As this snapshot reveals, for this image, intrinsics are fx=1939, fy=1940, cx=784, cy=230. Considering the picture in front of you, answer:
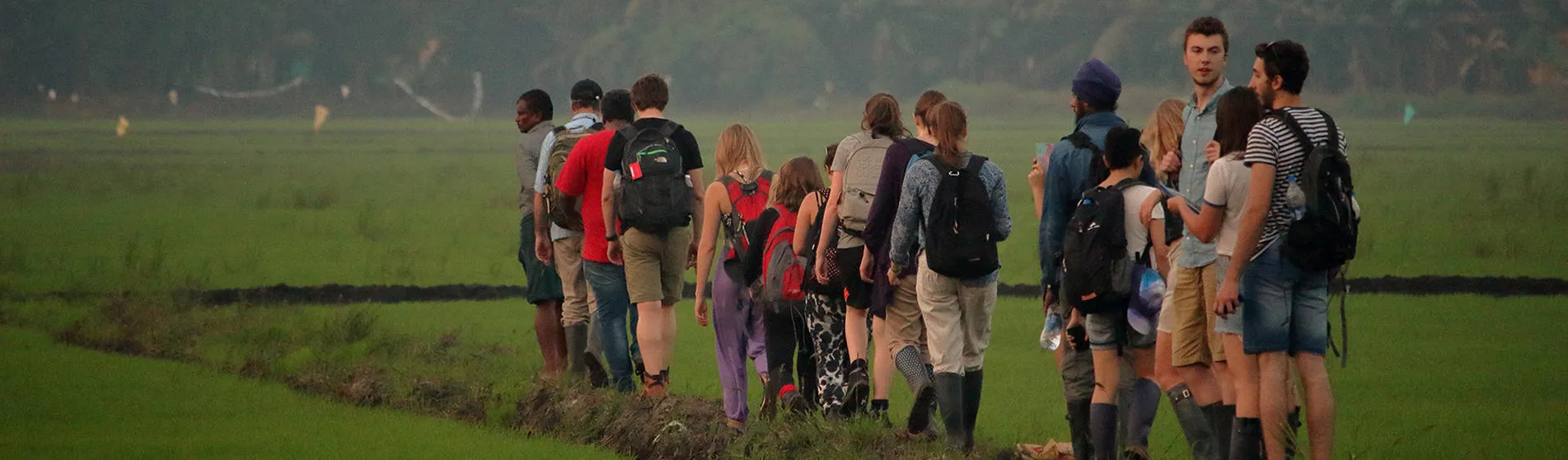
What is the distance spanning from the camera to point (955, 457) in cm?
707

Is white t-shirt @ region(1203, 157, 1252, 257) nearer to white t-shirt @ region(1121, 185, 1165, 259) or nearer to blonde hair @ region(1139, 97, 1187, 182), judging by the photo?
white t-shirt @ region(1121, 185, 1165, 259)

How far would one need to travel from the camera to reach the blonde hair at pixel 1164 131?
7148 mm

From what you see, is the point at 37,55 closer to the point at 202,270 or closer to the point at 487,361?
the point at 202,270

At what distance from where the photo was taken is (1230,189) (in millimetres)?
6297

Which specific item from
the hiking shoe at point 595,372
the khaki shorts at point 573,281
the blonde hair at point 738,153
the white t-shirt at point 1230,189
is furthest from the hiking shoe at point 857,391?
the khaki shorts at point 573,281

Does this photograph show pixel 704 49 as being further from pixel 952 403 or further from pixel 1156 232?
pixel 1156 232

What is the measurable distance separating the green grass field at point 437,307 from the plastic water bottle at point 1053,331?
4.60ft

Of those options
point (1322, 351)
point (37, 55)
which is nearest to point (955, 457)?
point (1322, 351)

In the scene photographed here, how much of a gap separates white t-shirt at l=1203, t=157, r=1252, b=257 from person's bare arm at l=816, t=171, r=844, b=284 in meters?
1.95

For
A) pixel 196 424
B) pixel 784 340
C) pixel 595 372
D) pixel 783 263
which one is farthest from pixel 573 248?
pixel 196 424

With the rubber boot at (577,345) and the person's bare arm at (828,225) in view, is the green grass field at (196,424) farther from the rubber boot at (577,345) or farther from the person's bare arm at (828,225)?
the person's bare arm at (828,225)

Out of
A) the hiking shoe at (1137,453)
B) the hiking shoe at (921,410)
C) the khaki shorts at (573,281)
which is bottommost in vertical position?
the hiking shoe at (1137,453)

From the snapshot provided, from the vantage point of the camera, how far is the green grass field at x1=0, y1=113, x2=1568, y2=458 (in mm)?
9672

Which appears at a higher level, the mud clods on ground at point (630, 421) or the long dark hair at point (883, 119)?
the long dark hair at point (883, 119)
